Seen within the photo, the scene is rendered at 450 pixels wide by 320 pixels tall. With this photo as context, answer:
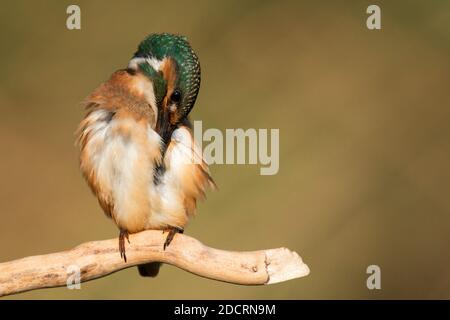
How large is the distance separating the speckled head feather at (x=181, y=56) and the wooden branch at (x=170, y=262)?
1.23 feet

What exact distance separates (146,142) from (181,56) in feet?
0.86

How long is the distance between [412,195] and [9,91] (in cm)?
172

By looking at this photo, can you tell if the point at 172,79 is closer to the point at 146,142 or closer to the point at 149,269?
the point at 146,142

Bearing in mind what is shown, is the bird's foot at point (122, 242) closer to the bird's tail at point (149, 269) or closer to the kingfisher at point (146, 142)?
the kingfisher at point (146, 142)

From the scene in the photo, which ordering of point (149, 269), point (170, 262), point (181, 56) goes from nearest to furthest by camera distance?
point (170, 262) → point (181, 56) → point (149, 269)

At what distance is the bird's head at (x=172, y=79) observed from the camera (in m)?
2.09

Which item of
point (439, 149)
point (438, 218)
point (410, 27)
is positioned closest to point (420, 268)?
point (438, 218)

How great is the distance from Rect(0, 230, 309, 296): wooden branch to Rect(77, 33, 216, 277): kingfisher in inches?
1.8

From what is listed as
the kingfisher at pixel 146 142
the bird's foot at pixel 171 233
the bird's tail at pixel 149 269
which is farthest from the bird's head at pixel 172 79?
the bird's tail at pixel 149 269

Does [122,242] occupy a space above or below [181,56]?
below

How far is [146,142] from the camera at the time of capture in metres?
2.06

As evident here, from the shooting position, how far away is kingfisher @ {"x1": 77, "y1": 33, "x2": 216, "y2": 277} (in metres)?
2.06

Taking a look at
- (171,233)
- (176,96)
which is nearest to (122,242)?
(171,233)

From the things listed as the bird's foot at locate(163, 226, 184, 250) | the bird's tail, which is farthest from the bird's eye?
the bird's tail
